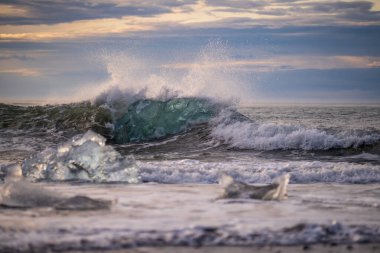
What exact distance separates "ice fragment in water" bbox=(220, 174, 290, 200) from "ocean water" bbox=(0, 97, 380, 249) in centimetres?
25

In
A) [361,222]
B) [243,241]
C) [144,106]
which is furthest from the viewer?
[144,106]

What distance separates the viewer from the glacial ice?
8.92m

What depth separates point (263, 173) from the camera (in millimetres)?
9891

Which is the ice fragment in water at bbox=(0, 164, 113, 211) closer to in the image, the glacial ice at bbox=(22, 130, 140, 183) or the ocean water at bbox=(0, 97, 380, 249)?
the ocean water at bbox=(0, 97, 380, 249)

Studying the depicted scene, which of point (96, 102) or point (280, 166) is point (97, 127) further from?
point (280, 166)

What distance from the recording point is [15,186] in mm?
6566

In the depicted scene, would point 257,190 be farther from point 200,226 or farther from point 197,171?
point 197,171

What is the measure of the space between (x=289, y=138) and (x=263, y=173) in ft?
16.0

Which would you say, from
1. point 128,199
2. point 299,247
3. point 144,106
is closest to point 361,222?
point 299,247

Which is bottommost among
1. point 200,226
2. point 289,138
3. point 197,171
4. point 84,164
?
point 289,138

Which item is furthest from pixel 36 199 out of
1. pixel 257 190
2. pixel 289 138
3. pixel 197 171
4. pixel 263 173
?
pixel 289 138

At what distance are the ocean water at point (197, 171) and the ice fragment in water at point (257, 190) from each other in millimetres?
252

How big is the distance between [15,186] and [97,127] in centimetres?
1401

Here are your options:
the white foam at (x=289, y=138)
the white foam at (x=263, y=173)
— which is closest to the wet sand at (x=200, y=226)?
the white foam at (x=263, y=173)
